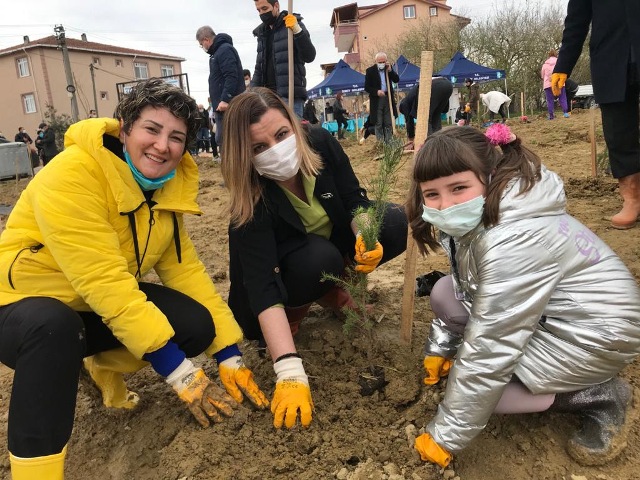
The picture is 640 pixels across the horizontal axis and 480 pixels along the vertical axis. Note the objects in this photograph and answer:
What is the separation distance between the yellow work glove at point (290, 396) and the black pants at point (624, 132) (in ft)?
8.34

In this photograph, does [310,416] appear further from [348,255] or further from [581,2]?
[581,2]

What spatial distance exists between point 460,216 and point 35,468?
4.73ft

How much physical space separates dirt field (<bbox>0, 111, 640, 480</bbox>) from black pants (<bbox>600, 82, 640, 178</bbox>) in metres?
0.90

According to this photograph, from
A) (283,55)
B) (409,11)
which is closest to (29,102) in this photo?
(409,11)

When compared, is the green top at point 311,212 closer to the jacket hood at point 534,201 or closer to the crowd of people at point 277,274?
the crowd of people at point 277,274

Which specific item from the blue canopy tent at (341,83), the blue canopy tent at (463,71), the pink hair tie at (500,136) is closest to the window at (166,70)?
the blue canopy tent at (341,83)

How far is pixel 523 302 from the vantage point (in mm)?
1389

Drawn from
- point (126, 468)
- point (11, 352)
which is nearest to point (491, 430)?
point (126, 468)

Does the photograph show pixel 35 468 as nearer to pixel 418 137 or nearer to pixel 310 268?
pixel 310 268

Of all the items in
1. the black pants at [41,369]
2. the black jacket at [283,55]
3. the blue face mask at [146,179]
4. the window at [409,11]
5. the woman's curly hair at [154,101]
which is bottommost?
the black pants at [41,369]

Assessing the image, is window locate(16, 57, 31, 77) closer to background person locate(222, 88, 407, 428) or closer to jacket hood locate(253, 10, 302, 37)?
jacket hood locate(253, 10, 302, 37)

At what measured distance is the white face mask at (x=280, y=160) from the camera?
2.02 m

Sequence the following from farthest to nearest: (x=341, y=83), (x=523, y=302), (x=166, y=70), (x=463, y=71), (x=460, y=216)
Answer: (x=166, y=70), (x=463, y=71), (x=341, y=83), (x=460, y=216), (x=523, y=302)

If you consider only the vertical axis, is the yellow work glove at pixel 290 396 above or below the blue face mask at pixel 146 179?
below
